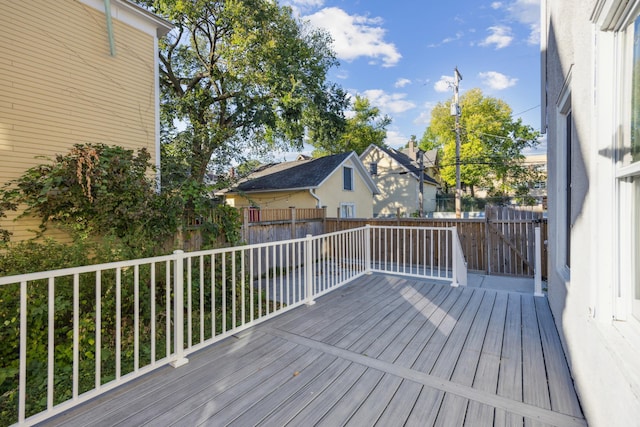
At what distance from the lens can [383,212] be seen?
21094 millimetres

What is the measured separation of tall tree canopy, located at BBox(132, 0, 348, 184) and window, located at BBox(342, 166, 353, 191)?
7.44ft

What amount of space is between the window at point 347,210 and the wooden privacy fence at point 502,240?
273 inches

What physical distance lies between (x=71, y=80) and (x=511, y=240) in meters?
8.89

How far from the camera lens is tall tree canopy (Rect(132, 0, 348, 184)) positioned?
9570 mm

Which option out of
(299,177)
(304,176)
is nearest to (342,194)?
(304,176)

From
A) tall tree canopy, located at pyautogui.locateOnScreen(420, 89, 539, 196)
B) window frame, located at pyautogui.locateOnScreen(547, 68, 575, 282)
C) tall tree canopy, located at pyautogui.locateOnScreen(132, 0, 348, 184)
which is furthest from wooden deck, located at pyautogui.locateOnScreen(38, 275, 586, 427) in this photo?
tall tree canopy, located at pyautogui.locateOnScreen(420, 89, 539, 196)

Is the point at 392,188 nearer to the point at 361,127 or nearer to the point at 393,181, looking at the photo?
the point at 393,181

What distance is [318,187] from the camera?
11.9m

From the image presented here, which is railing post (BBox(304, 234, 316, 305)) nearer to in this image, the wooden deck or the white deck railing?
the white deck railing

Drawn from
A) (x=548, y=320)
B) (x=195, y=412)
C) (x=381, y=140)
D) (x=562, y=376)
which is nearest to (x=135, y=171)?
(x=195, y=412)

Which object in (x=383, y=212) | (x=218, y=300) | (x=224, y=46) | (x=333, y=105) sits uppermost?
(x=224, y=46)

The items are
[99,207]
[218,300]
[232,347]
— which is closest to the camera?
[232,347]

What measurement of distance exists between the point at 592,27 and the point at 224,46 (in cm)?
1105

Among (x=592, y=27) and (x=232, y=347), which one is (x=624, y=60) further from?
(x=232, y=347)
